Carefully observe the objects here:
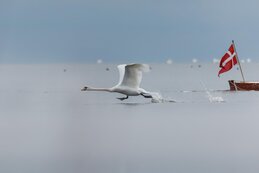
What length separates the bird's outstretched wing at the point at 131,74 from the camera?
478 inches

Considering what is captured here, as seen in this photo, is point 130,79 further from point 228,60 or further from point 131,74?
point 228,60

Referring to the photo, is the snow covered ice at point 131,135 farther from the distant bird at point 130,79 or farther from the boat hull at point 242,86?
the boat hull at point 242,86

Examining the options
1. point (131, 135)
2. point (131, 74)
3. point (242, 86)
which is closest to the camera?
point (131, 135)

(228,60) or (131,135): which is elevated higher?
(228,60)

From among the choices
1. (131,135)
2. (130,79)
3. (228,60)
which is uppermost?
(228,60)

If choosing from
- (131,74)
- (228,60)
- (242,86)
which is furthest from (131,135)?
(242,86)

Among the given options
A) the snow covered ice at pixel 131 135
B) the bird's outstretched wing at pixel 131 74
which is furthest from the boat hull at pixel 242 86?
the bird's outstretched wing at pixel 131 74

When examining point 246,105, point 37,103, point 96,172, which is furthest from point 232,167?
point 37,103

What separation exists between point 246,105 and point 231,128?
3.12 m

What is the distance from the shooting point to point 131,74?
40.9 feet

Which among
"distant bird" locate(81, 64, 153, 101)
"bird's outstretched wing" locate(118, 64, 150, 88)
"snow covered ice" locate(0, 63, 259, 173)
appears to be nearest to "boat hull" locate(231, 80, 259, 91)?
"snow covered ice" locate(0, 63, 259, 173)

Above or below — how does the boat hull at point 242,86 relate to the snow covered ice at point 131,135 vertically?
above

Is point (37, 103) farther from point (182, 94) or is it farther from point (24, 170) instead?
point (24, 170)

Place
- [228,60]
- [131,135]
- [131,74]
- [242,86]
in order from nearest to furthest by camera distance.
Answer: [131,135] < [131,74] < [228,60] < [242,86]
